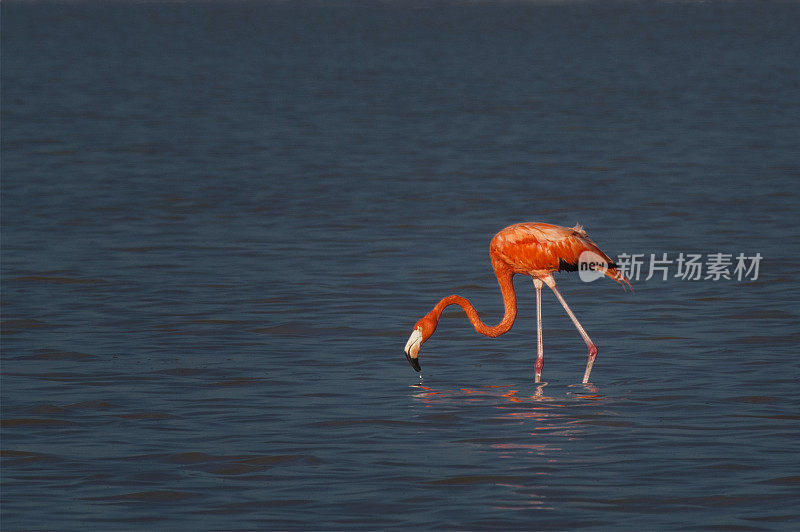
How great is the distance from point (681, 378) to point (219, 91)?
4872cm

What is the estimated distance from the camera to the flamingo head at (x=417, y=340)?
12.6 meters

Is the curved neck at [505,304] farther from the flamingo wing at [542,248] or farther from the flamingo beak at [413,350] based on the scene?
the flamingo beak at [413,350]

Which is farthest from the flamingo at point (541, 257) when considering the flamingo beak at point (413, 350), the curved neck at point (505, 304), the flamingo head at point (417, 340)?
the flamingo beak at point (413, 350)

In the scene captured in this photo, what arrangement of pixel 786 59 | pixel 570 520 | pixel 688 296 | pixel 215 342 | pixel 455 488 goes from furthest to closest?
pixel 786 59
pixel 688 296
pixel 215 342
pixel 455 488
pixel 570 520

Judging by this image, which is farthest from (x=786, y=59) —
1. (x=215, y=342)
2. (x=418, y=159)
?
(x=215, y=342)

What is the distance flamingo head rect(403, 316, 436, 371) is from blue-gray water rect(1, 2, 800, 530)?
1.16ft

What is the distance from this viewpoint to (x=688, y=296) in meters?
17.3

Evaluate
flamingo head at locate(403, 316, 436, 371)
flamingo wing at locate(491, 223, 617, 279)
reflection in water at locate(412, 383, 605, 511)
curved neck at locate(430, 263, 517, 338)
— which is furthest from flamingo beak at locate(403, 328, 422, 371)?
flamingo wing at locate(491, 223, 617, 279)

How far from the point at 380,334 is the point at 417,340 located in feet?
8.79

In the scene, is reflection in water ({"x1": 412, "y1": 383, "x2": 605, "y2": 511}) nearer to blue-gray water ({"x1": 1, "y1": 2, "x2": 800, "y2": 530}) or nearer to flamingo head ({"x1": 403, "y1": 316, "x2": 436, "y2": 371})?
blue-gray water ({"x1": 1, "y1": 2, "x2": 800, "y2": 530})

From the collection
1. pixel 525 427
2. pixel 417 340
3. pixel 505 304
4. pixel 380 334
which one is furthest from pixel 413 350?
pixel 380 334

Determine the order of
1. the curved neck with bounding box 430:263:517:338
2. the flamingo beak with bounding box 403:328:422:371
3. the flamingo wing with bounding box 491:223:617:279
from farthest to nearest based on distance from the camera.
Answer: the flamingo wing with bounding box 491:223:617:279, the curved neck with bounding box 430:263:517:338, the flamingo beak with bounding box 403:328:422:371

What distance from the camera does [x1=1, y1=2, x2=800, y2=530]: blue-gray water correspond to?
33.2ft

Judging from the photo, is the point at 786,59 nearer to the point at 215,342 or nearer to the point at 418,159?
the point at 418,159
